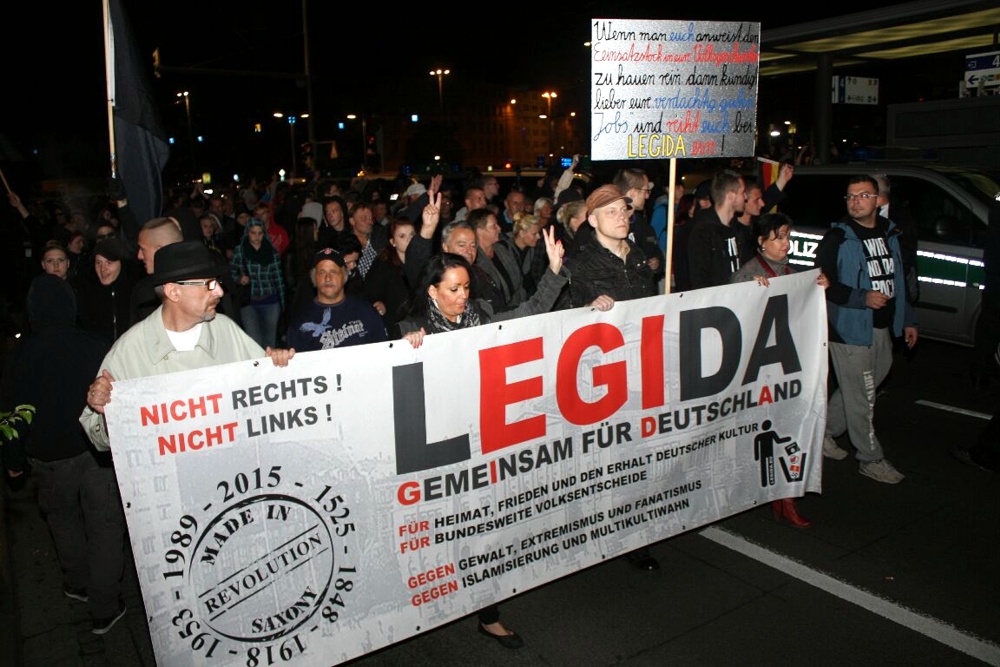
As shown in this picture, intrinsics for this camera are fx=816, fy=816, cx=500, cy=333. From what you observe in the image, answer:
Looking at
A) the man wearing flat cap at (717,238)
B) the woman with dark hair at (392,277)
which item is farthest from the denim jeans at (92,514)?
the man wearing flat cap at (717,238)

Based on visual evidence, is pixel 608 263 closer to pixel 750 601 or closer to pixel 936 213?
pixel 750 601

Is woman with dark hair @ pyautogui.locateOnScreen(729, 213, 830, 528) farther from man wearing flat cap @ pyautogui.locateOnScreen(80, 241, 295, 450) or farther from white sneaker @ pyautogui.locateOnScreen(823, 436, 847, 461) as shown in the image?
man wearing flat cap @ pyautogui.locateOnScreen(80, 241, 295, 450)

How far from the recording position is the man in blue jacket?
18.0ft

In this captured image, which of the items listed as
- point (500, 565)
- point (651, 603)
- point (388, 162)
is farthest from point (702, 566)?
point (388, 162)

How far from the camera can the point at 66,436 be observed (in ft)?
13.3

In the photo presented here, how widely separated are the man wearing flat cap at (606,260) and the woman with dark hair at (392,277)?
235 cm

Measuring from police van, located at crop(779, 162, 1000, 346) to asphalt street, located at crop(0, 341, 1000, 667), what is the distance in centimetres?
335

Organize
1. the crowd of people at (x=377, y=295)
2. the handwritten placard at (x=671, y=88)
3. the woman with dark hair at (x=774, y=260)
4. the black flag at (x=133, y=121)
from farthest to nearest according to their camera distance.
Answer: the black flag at (x=133, y=121)
the woman with dark hair at (x=774, y=260)
the handwritten placard at (x=671, y=88)
the crowd of people at (x=377, y=295)

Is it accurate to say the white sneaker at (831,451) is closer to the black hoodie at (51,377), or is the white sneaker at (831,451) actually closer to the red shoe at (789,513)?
the red shoe at (789,513)

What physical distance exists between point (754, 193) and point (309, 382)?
15.9ft

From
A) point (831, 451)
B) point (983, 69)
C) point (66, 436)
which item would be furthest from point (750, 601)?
point (983, 69)

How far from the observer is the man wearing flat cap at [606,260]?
4609 mm

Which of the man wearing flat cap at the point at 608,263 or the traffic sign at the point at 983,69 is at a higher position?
the traffic sign at the point at 983,69

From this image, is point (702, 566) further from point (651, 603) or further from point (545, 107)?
point (545, 107)
